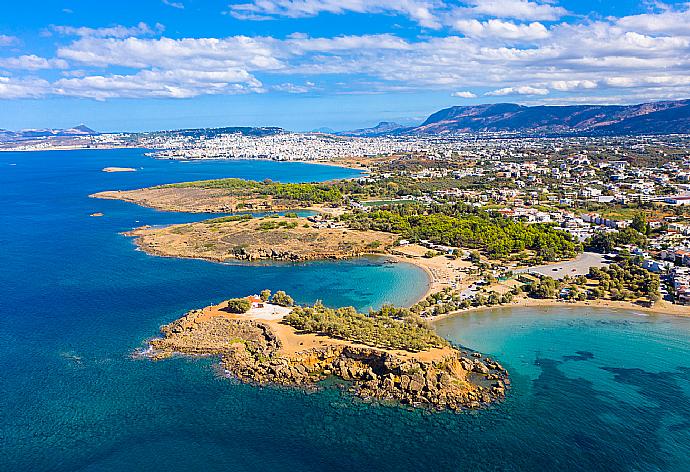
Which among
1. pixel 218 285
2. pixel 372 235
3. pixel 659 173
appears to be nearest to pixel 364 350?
pixel 218 285

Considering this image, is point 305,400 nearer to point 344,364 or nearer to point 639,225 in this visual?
point 344,364

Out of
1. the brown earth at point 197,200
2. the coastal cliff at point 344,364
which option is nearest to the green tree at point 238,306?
the coastal cliff at point 344,364

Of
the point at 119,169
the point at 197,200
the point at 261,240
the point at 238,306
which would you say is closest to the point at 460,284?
the point at 238,306

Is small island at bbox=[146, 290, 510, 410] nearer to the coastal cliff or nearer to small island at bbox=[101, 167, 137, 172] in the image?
the coastal cliff

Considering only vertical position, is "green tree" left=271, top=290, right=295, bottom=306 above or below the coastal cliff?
above

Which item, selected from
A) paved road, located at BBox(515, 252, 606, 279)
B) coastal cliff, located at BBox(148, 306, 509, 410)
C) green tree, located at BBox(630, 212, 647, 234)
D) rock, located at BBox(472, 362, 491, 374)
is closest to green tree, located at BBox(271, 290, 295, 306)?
coastal cliff, located at BBox(148, 306, 509, 410)

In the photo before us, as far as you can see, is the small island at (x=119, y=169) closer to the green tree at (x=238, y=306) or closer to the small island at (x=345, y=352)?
the small island at (x=345, y=352)

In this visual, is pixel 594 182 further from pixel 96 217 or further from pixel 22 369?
pixel 22 369
